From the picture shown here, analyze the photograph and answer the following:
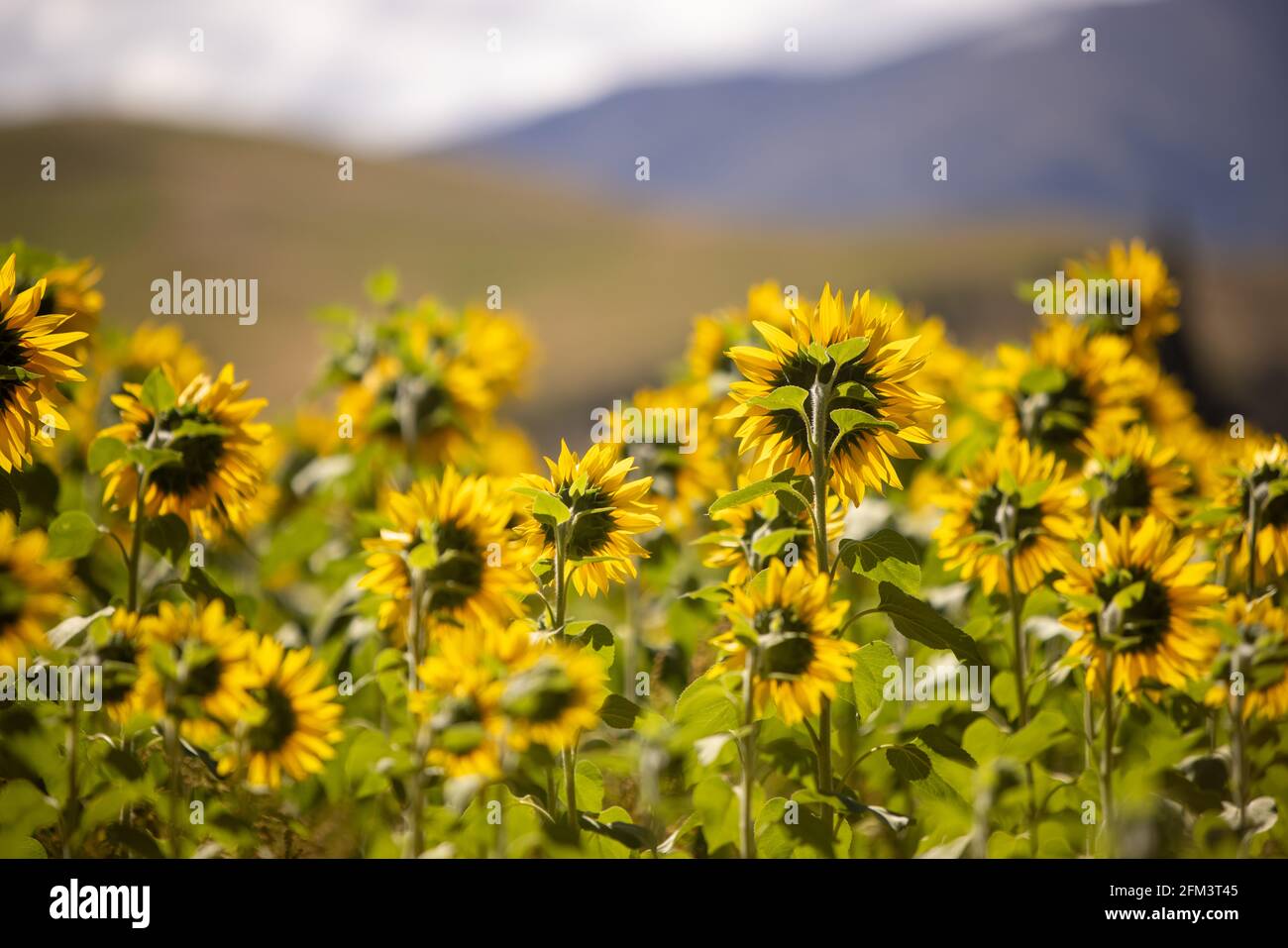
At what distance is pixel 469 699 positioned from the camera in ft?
3.82

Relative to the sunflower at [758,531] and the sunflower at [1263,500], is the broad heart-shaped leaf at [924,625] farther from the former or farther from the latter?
the sunflower at [1263,500]

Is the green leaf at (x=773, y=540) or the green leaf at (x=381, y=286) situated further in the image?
the green leaf at (x=381, y=286)

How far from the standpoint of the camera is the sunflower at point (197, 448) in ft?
5.01

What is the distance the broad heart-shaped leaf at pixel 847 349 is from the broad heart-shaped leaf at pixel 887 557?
0.25m

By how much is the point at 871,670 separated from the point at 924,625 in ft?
0.44

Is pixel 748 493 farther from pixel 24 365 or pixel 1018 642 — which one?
pixel 24 365

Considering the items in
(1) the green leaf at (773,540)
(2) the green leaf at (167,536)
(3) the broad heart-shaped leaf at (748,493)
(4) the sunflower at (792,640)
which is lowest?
(4) the sunflower at (792,640)

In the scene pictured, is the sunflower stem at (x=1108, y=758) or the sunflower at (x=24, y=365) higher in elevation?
the sunflower at (x=24, y=365)

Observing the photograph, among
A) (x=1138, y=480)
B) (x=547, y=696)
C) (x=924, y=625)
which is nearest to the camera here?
(x=547, y=696)

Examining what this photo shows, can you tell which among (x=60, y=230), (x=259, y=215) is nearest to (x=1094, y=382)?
(x=60, y=230)

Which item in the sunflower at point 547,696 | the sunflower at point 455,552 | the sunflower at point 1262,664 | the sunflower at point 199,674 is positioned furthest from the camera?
the sunflower at point 1262,664

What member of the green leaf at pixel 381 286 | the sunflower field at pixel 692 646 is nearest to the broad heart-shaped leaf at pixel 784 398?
the sunflower field at pixel 692 646

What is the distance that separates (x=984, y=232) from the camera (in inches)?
496

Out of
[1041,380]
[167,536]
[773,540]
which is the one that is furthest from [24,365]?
[1041,380]
